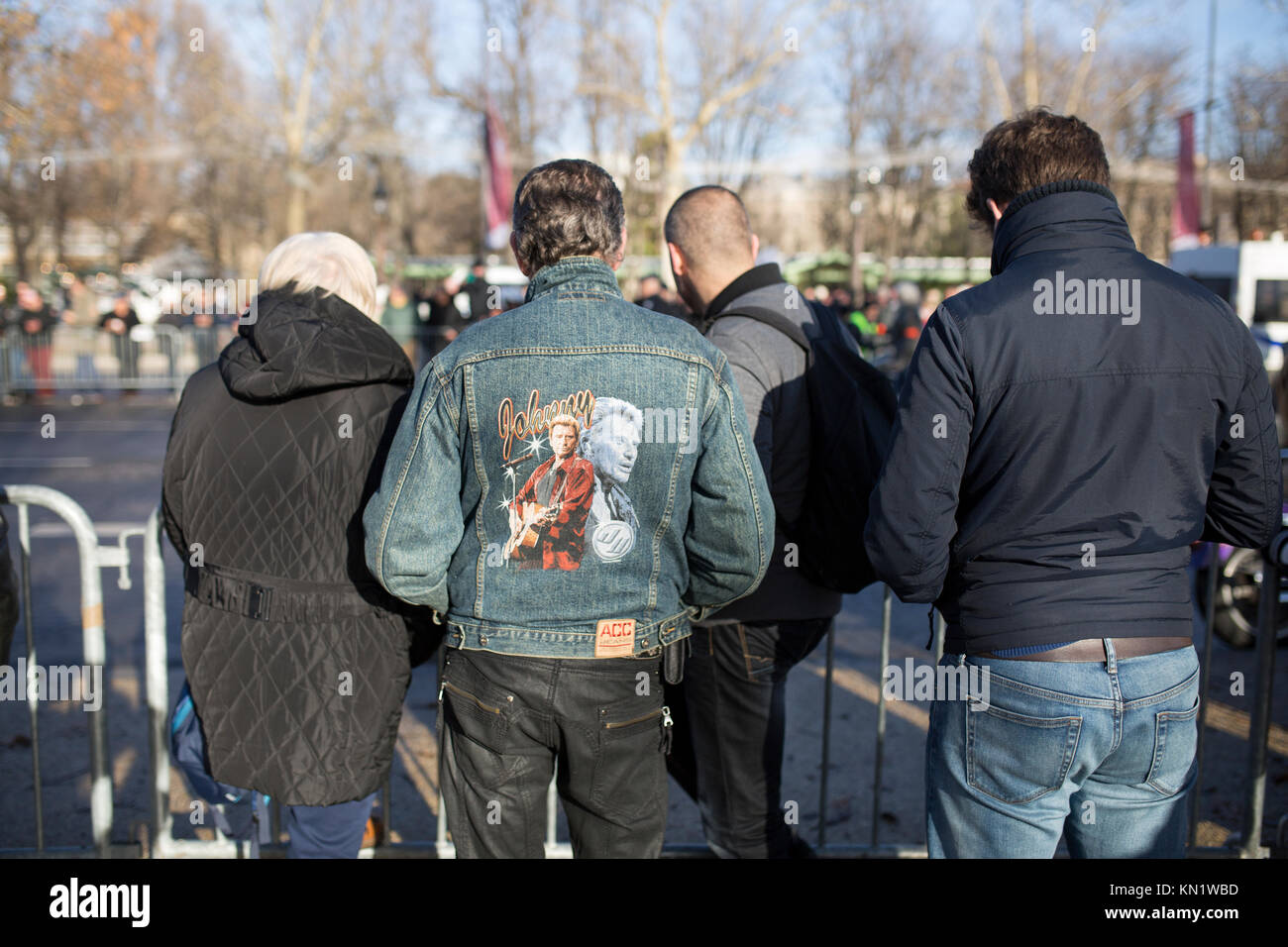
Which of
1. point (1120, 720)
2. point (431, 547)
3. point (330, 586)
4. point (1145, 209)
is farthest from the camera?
point (1145, 209)

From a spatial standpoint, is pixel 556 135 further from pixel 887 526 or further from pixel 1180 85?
pixel 887 526

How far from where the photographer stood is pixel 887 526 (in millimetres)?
2150

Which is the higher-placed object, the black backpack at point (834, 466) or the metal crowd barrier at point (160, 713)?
the black backpack at point (834, 466)

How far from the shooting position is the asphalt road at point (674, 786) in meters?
3.87

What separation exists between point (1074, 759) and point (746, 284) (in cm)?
158

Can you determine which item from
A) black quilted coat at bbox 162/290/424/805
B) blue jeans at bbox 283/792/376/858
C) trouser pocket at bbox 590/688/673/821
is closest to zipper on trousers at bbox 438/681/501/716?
trouser pocket at bbox 590/688/673/821

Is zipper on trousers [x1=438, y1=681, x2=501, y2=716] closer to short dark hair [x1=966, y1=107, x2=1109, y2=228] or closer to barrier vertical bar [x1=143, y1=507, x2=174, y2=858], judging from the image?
barrier vertical bar [x1=143, y1=507, x2=174, y2=858]

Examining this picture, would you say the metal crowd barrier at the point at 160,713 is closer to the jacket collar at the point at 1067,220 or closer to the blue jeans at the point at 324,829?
the blue jeans at the point at 324,829

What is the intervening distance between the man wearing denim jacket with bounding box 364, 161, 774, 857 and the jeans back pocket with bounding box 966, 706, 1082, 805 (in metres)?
0.60

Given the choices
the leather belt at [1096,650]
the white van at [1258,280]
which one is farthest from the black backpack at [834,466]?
the white van at [1258,280]

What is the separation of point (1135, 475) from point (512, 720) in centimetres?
139

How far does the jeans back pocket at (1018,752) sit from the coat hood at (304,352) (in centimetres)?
162

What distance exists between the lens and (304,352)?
2520 millimetres
